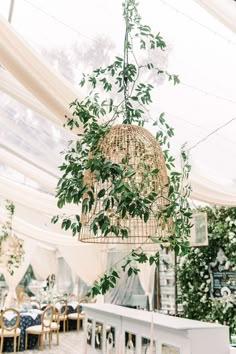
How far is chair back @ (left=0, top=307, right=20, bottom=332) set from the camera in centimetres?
792

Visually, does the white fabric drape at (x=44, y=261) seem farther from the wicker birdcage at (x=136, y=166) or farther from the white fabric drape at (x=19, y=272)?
the wicker birdcage at (x=136, y=166)

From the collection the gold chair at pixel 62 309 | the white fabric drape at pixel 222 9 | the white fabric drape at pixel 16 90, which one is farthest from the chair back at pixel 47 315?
the white fabric drape at pixel 222 9

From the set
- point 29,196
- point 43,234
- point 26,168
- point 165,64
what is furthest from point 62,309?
point 165,64

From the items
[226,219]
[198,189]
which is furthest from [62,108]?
[226,219]

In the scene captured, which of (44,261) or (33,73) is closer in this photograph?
(33,73)

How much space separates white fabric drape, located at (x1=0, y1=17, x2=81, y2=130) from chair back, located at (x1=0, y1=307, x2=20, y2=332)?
5994mm

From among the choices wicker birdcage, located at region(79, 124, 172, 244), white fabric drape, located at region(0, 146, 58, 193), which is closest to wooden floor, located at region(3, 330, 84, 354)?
white fabric drape, located at region(0, 146, 58, 193)

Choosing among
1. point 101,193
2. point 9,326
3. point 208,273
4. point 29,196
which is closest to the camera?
point 101,193

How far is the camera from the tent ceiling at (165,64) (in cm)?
293

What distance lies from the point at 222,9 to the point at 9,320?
24.1ft

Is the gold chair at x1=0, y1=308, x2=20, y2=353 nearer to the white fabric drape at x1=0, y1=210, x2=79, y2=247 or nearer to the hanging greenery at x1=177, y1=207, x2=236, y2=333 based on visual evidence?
the white fabric drape at x1=0, y1=210, x2=79, y2=247

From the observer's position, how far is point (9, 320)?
8023 mm

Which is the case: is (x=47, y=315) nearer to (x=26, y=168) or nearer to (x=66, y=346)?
(x=66, y=346)

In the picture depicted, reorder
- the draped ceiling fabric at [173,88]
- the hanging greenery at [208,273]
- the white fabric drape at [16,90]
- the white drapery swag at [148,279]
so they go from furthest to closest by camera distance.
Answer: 1. the white drapery swag at [148,279]
2. the hanging greenery at [208,273]
3. the white fabric drape at [16,90]
4. the draped ceiling fabric at [173,88]
